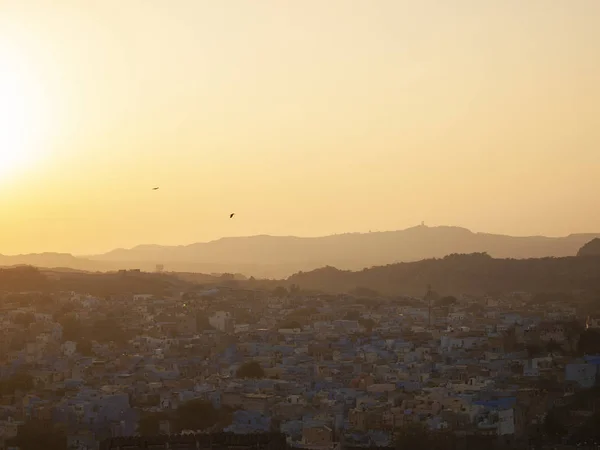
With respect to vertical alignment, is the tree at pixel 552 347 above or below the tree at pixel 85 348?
below

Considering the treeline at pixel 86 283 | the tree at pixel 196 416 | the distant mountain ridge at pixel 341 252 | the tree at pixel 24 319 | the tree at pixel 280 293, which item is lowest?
the tree at pixel 196 416

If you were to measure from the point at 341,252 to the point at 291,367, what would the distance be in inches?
5871

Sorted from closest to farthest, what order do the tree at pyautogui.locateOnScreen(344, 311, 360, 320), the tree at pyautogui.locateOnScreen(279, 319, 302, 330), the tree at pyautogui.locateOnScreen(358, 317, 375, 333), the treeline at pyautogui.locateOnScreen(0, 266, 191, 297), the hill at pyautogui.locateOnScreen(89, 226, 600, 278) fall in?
the tree at pyautogui.locateOnScreen(279, 319, 302, 330) → the tree at pyautogui.locateOnScreen(358, 317, 375, 333) → the tree at pyautogui.locateOnScreen(344, 311, 360, 320) → the treeline at pyautogui.locateOnScreen(0, 266, 191, 297) → the hill at pyautogui.locateOnScreen(89, 226, 600, 278)

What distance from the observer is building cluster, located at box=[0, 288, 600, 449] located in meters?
28.9

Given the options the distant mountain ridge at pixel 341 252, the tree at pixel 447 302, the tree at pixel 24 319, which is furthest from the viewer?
the distant mountain ridge at pixel 341 252

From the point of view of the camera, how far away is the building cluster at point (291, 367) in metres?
28.9

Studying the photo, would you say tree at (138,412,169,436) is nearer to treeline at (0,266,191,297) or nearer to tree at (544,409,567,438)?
tree at (544,409,567,438)

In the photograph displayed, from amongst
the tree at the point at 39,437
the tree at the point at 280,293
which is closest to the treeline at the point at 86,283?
the tree at the point at 280,293

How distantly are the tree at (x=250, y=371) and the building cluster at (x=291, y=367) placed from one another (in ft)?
0.18

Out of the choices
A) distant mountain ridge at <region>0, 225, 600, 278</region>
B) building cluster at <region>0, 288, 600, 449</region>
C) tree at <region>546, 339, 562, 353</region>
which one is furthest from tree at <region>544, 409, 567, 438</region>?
distant mountain ridge at <region>0, 225, 600, 278</region>

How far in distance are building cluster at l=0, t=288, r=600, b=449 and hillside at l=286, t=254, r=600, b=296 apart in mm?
19370

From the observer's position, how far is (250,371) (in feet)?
122

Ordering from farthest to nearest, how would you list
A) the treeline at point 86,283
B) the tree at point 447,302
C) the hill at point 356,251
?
the hill at point 356,251
the tree at point 447,302
the treeline at point 86,283

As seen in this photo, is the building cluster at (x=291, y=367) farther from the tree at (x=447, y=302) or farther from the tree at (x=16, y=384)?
the tree at (x=447, y=302)
